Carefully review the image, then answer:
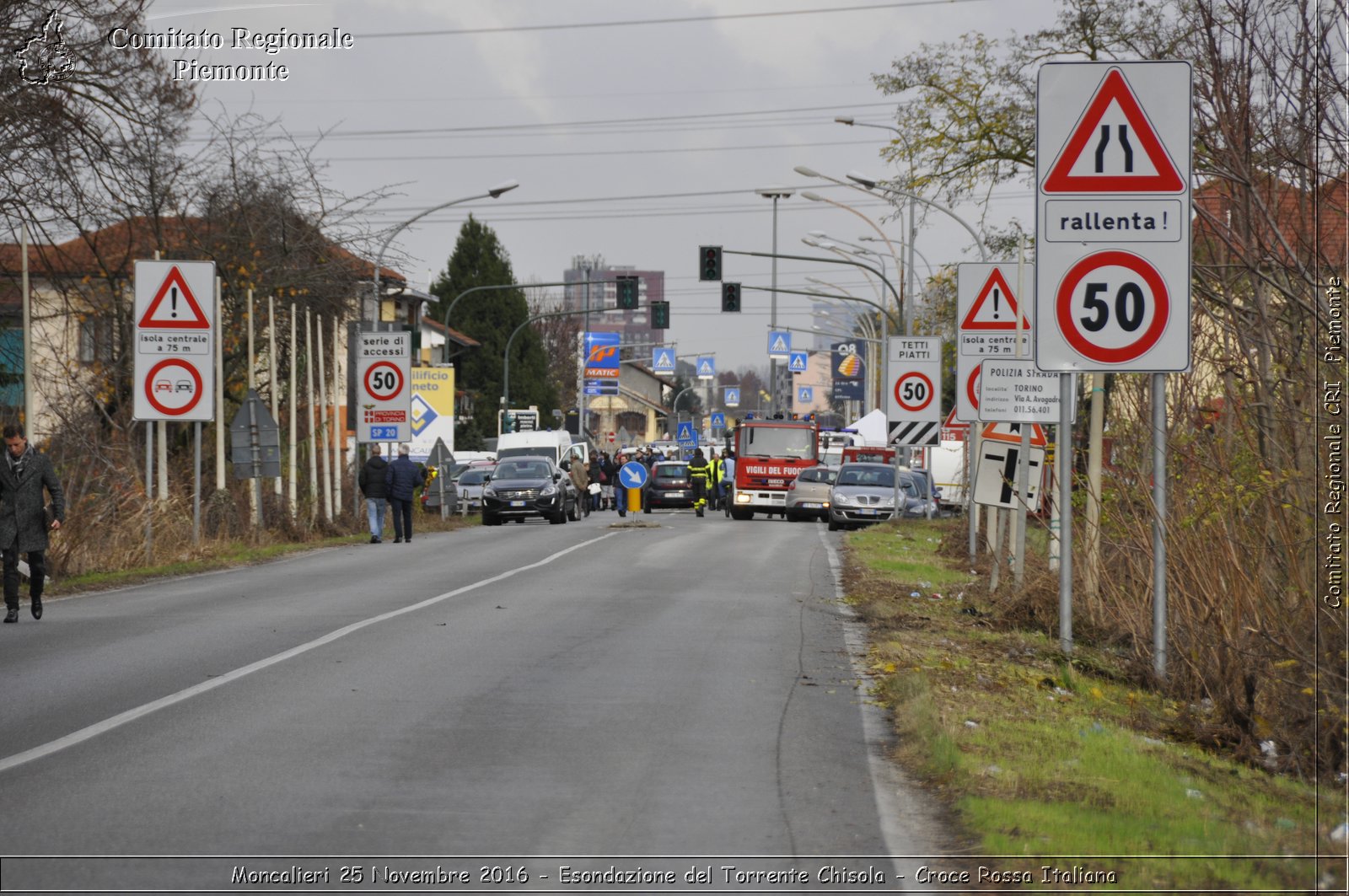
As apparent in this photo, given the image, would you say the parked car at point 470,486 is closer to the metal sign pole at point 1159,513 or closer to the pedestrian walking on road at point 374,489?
the pedestrian walking on road at point 374,489

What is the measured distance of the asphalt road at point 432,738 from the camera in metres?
6.53

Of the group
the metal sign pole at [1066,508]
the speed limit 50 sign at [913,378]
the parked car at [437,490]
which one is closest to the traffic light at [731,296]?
the parked car at [437,490]

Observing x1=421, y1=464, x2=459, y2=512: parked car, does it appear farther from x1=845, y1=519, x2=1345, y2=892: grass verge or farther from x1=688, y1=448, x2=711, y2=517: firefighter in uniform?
x1=845, y1=519, x2=1345, y2=892: grass verge

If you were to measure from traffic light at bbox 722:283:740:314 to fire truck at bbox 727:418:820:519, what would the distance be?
20.7 feet

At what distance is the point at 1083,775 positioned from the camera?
7926 mm

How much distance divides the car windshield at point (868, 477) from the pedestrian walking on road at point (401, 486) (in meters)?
13.9

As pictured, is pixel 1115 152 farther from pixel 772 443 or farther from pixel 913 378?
pixel 772 443

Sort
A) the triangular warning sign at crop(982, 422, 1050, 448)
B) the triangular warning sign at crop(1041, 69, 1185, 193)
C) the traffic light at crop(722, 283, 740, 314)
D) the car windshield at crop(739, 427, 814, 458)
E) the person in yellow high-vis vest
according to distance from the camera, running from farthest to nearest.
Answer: the person in yellow high-vis vest → the car windshield at crop(739, 427, 814, 458) → the traffic light at crop(722, 283, 740, 314) → the triangular warning sign at crop(982, 422, 1050, 448) → the triangular warning sign at crop(1041, 69, 1185, 193)

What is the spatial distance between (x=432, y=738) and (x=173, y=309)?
14605mm

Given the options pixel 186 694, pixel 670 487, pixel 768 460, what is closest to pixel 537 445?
pixel 670 487

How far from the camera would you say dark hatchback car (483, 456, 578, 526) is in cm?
4088

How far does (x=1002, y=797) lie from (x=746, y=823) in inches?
50.2

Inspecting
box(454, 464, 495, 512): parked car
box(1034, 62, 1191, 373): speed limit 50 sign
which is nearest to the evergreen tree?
box(454, 464, 495, 512): parked car

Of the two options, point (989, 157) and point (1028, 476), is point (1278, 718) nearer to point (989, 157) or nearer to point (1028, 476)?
point (1028, 476)
